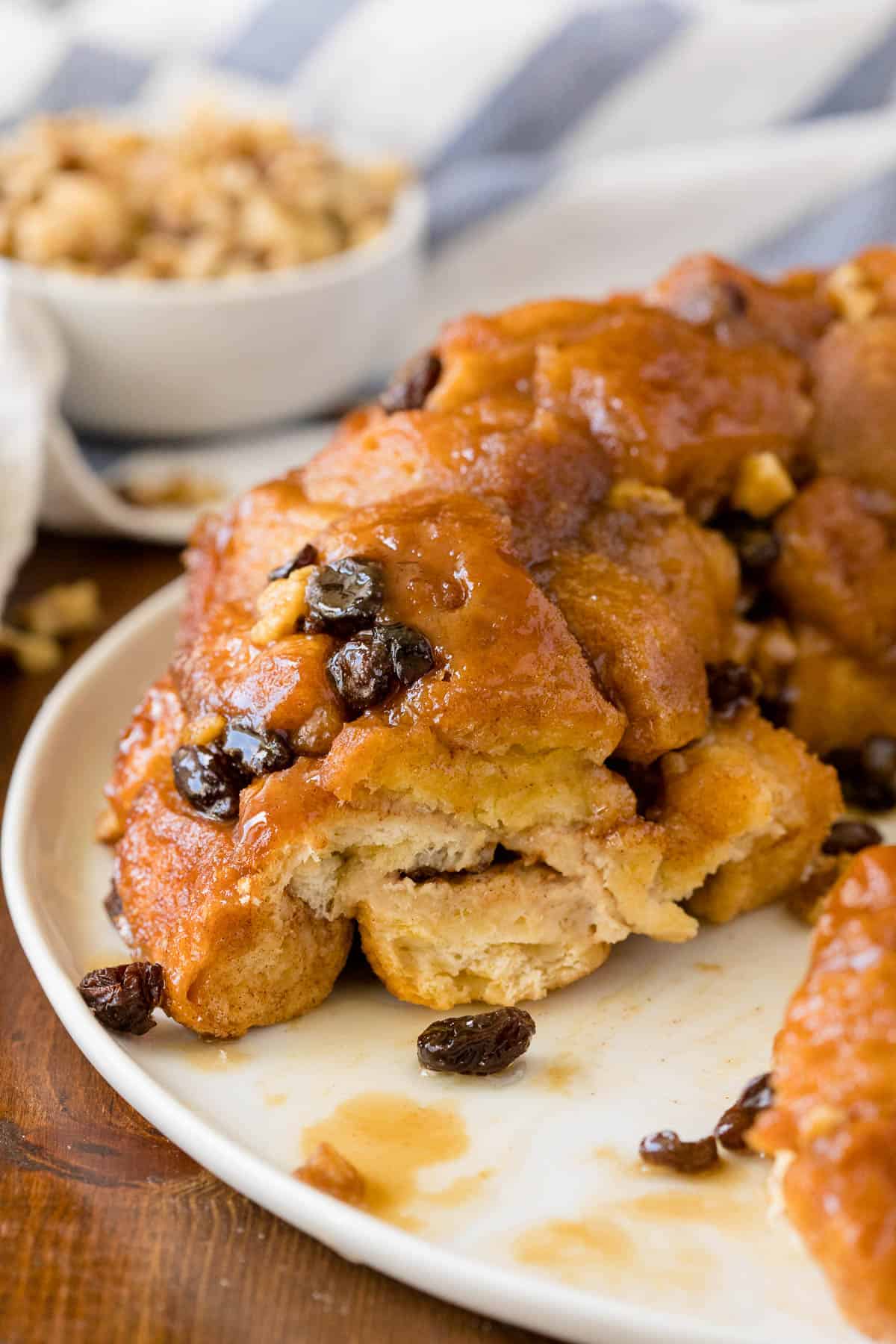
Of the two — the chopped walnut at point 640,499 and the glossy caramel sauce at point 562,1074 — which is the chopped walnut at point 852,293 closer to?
the chopped walnut at point 640,499

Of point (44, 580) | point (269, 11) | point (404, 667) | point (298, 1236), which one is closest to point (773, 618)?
point (404, 667)

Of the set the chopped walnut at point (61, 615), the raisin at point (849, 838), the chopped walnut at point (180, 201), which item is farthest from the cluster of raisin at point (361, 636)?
the chopped walnut at point (180, 201)

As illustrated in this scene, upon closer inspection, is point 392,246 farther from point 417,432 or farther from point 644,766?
point 644,766

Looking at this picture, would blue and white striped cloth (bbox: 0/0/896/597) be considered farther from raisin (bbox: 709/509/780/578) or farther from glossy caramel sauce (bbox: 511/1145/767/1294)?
glossy caramel sauce (bbox: 511/1145/767/1294)

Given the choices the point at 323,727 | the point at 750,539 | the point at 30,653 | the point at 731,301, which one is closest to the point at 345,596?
the point at 323,727

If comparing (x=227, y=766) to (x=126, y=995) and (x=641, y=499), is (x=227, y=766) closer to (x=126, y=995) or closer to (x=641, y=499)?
(x=126, y=995)

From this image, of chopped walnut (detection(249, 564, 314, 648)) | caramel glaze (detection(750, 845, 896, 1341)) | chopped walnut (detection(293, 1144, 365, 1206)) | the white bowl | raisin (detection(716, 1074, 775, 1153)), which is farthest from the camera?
the white bowl

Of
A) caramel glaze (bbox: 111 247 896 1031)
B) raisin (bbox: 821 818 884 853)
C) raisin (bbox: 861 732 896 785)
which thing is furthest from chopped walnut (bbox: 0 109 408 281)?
raisin (bbox: 821 818 884 853)
